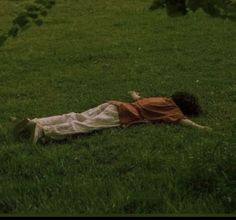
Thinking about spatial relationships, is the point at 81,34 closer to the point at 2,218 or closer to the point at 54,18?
the point at 54,18

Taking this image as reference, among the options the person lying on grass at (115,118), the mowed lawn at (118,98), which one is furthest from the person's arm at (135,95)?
the person lying on grass at (115,118)

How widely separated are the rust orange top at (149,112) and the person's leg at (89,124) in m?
0.08

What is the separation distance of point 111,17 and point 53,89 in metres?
5.94

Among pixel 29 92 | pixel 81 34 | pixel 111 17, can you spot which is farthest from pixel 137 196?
pixel 111 17

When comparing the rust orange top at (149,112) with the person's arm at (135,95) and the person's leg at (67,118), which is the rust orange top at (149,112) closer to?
the person's leg at (67,118)

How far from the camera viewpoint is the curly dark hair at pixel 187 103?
24.7 ft

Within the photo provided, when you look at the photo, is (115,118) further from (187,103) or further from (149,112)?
(187,103)

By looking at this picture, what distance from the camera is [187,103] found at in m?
7.56

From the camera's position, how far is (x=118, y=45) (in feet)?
40.2

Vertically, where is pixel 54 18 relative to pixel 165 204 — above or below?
Result: below

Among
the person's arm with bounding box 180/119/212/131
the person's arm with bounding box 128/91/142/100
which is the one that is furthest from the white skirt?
the person's arm with bounding box 128/91/142/100

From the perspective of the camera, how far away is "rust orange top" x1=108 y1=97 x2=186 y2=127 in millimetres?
7309

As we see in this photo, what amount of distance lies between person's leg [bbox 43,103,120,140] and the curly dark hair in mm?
690

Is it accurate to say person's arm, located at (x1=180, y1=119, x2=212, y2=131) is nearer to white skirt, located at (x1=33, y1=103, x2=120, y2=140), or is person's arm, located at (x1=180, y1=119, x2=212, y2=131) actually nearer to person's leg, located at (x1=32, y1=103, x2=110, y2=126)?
white skirt, located at (x1=33, y1=103, x2=120, y2=140)
